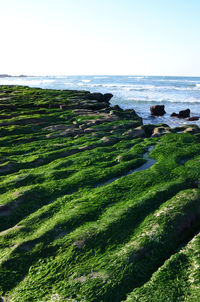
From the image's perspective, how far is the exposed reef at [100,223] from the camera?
5121 millimetres

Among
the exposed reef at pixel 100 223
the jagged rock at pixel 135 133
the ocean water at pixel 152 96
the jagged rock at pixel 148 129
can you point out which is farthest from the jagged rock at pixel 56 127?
the ocean water at pixel 152 96

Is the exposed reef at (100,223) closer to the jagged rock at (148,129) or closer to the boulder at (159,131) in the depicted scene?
the boulder at (159,131)

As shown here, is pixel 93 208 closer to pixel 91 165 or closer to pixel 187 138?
pixel 91 165

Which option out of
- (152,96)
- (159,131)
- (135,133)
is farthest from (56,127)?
(152,96)

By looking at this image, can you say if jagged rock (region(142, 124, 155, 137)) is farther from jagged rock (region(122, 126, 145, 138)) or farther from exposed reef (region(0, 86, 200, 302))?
exposed reef (region(0, 86, 200, 302))

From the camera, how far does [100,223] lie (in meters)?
6.89

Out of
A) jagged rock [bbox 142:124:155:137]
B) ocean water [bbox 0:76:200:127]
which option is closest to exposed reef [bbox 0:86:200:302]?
jagged rock [bbox 142:124:155:137]

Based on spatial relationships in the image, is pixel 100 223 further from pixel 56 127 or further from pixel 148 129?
pixel 148 129

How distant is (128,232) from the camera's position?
6.58 m

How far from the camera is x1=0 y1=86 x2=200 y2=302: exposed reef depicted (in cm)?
512

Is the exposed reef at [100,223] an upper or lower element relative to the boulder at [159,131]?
lower

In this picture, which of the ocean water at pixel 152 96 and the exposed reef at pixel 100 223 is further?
the ocean water at pixel 152 96

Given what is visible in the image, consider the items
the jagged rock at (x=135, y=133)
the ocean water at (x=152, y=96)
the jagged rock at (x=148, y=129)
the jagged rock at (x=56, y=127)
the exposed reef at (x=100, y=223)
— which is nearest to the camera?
the exposed reef at (x=100, y=223)

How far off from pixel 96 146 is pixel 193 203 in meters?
8.07
